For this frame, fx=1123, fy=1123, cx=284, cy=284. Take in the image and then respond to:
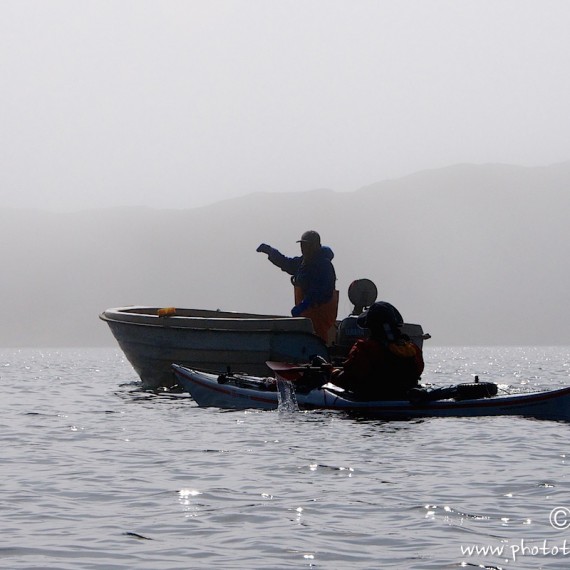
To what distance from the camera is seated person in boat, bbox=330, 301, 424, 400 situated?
50.7 feet

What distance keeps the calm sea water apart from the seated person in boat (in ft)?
1.61

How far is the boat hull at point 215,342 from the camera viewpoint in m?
20.4

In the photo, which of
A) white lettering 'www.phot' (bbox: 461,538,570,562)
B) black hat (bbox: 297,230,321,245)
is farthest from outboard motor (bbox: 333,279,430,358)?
white lettering 'www.phot' (bbox: 461,538,570,562)

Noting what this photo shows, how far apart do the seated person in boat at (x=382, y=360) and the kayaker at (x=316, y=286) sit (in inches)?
221

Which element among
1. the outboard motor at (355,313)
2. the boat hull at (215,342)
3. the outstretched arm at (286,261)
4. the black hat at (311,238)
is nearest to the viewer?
the outboard motor at (355,313)

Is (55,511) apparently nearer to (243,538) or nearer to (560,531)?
(243,538)

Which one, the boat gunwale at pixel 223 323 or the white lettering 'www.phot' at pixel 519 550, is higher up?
the boat gunwale at pixel 223 323

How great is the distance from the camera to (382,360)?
15523 mm

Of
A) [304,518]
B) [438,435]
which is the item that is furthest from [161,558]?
[438,435]

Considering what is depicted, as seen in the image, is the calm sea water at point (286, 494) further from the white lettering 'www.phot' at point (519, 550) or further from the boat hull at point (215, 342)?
the boat hull at point (215, 342)

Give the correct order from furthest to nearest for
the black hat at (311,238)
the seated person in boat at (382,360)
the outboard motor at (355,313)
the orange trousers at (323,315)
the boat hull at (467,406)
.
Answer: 1. the orange trousers at (323,315)
2. the black hat at (311,238)
3. the outboard motor at (355,313)
4. the seated person in boat at (382,360)
5. the boat hull at (467,406)

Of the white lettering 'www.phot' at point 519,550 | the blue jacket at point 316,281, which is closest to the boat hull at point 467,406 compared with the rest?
the blue jacket at point 316,281

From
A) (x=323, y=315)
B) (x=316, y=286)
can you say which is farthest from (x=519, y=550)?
(x=323, y=315)

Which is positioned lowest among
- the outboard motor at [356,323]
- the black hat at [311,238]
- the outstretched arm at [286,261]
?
the outboard motor at [356,323]
